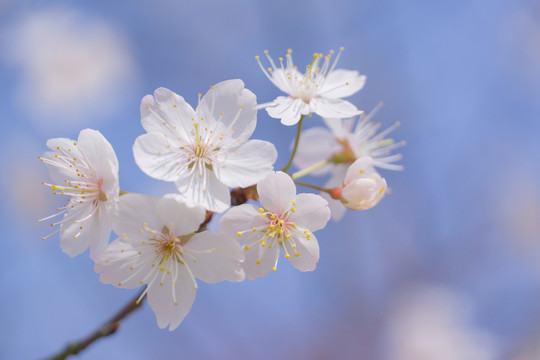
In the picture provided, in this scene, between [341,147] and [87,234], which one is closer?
[87,234]

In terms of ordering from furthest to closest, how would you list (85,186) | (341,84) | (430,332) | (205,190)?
(430,332) → (341,84) → (85,186) → (205,190)

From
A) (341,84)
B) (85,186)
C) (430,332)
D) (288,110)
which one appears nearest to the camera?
(85,186)

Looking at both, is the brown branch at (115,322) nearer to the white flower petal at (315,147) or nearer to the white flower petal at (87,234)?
the white flower petal at (87,234)

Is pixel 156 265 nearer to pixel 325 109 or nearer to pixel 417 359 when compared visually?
pixel 325 109

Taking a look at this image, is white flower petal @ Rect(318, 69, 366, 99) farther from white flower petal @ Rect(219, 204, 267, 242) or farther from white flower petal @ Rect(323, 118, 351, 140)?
white flower petal @ Rect(219, 204, 267, 242)

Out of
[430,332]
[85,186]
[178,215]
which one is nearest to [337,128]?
[178,215]

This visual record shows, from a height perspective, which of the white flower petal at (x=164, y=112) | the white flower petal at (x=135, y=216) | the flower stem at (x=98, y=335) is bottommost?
the flower stem at (x=98, y=335)

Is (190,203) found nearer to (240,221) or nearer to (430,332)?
(240,221)

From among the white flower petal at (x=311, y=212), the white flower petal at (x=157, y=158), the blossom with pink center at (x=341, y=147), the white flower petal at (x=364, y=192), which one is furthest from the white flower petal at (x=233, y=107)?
the blossom with pink center at (x=341, y=147)
